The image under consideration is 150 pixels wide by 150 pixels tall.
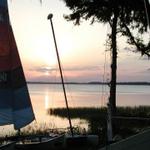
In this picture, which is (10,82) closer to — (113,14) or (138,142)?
(138,142)

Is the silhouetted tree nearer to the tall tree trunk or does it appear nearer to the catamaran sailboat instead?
the tall tree trunk

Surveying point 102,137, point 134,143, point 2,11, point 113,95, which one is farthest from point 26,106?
point 113,95

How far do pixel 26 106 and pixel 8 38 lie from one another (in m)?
1.91

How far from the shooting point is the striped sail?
1192cm

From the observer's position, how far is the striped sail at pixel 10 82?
39.1ft

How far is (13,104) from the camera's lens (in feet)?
39.9

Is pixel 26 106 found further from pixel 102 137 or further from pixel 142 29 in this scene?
pixel 142 29

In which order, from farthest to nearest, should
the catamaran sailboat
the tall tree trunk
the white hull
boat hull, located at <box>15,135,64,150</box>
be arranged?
1. the tall tree trunk
2. boat hull, located at <box>15,135,64,150</box>
3. the catamaran sailboat
4. the white hull

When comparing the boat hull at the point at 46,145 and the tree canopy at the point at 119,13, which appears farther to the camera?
the tree canopy at the point at 119,13

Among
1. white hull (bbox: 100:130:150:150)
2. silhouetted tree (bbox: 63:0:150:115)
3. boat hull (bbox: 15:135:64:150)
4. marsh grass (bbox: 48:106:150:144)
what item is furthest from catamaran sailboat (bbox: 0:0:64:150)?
silhouetted tree (bbox: 63:0:150:115)

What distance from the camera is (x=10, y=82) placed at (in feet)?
40.4

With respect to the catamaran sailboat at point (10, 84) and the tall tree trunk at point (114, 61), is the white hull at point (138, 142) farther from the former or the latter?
the tall tree trunk at point (114, 61)

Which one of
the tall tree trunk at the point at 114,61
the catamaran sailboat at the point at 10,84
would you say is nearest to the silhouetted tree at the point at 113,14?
the tall tree trunk at the point at 114,61

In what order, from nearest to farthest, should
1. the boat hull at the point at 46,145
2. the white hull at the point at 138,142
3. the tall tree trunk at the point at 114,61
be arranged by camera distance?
1. the white hull at the point at 138,142
2. the boat hull at the point at 46,145
3. the tall tree trunk at the point at 114,61
